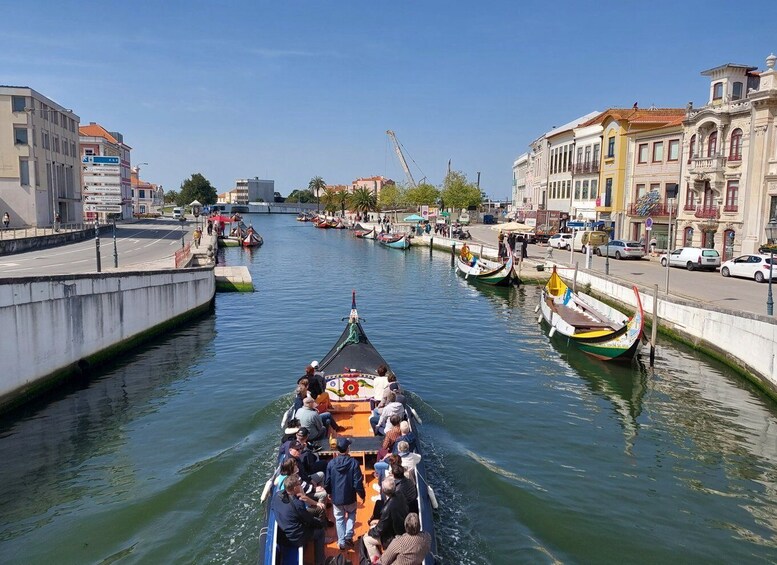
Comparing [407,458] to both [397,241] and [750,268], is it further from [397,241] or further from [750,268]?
[397,241]

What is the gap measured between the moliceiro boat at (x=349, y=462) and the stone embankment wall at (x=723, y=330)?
1171 centimetres

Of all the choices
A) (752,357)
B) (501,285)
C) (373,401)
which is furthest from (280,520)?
(501,285)

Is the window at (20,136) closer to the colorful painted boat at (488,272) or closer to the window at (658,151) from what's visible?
the colorful painted boat at (488,272)

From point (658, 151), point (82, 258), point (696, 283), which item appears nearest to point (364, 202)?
point (658, 151)

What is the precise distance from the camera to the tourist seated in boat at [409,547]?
769cm

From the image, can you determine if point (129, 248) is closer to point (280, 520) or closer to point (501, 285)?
point (501, 285)

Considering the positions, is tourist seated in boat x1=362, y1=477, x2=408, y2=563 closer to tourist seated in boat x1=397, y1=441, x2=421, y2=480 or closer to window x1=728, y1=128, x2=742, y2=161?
tourist seated in boat x1=397, y1=441, x2=421, y2=480

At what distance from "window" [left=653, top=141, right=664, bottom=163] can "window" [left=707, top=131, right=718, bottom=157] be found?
6.31m

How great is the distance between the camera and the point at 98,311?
2112cm

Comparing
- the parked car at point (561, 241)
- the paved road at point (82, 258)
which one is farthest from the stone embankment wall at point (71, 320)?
the parked car at point (561, 241)

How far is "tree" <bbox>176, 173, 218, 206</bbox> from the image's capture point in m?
178

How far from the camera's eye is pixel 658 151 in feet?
155

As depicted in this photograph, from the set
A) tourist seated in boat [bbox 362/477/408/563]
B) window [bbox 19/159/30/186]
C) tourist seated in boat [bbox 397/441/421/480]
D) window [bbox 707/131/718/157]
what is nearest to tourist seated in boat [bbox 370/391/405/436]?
tourist seated in boat [bbox 397/441/421/480]

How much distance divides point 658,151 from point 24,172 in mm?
52243
